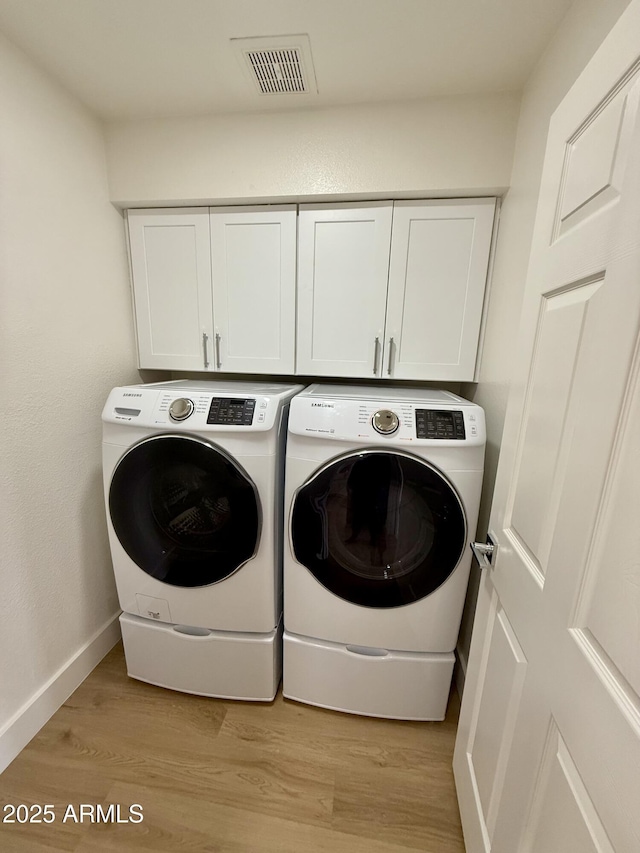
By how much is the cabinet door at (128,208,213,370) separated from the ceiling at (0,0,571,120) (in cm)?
41

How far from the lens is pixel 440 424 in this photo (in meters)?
1.12

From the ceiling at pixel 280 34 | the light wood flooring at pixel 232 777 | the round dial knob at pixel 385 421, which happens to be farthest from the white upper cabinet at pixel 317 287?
the light wood flooring at pixel 232 777

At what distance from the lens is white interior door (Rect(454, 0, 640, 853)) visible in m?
0.47

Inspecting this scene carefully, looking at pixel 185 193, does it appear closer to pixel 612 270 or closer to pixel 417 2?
pixel 417 2

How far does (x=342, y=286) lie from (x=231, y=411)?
744 millimetres

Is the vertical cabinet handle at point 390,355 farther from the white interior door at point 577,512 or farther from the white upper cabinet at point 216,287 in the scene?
the white interior door at point 577,512

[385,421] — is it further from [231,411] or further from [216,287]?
[216,287]

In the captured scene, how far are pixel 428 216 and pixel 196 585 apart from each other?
1688mm

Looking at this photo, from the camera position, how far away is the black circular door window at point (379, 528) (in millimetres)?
1118

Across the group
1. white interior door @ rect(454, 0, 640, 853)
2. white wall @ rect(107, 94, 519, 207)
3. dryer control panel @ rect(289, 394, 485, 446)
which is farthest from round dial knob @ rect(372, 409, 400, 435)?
white wall @ rect(107, 94, 519, 207)

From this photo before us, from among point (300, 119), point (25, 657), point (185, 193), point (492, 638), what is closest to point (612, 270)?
point (492, 638)

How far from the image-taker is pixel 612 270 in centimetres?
52

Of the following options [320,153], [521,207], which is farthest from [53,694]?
[521,207]

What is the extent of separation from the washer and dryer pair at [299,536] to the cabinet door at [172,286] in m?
0.44
